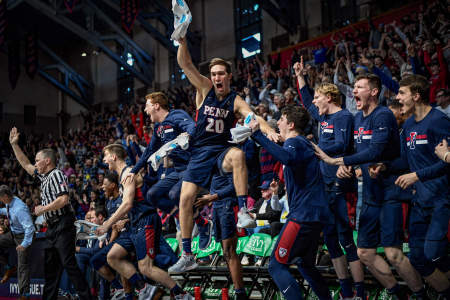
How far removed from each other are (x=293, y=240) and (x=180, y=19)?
8.24 ft

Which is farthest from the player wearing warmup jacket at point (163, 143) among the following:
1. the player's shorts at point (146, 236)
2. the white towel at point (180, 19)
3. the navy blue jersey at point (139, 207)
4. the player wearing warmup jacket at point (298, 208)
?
the player wearing warmup jacket at point (298, 208)

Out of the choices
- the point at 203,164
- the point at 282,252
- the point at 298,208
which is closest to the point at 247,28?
the point at 203,164

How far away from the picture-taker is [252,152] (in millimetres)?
7973

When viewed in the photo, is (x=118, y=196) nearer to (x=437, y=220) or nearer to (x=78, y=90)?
(x=437, y=220)

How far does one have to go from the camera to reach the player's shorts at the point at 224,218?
541cm

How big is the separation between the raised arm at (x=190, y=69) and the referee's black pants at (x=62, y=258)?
2.99m

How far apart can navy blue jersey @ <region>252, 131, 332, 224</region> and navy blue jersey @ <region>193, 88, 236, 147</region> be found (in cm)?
107

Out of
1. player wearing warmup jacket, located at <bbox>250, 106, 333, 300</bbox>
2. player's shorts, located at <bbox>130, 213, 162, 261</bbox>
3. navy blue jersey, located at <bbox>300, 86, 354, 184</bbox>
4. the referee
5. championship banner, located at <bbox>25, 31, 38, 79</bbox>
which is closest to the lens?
player wearing warmup jacket, located at <bbox>250, 106, 333, 300</bbox>

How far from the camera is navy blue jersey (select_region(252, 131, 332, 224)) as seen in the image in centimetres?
432

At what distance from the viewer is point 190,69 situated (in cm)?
532

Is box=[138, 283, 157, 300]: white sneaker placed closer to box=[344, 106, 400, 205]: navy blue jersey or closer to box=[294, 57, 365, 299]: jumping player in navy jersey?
box=[294, 57, 365, 299]: jumping player in navy jersey

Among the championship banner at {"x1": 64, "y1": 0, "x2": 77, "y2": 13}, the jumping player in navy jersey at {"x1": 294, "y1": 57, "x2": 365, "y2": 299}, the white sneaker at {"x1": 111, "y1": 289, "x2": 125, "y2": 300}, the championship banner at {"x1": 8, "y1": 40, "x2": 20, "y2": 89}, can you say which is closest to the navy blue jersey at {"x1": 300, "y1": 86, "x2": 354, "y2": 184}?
the jumping player in navy jersey at {"x1": 294, "y1": 57, "x2": 365, "y2": 299}

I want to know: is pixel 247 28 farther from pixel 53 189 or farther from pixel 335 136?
pixel 335 136

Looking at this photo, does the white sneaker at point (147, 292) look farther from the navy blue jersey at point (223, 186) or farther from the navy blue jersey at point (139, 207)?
the navy blue jersey at point (223, 186)
